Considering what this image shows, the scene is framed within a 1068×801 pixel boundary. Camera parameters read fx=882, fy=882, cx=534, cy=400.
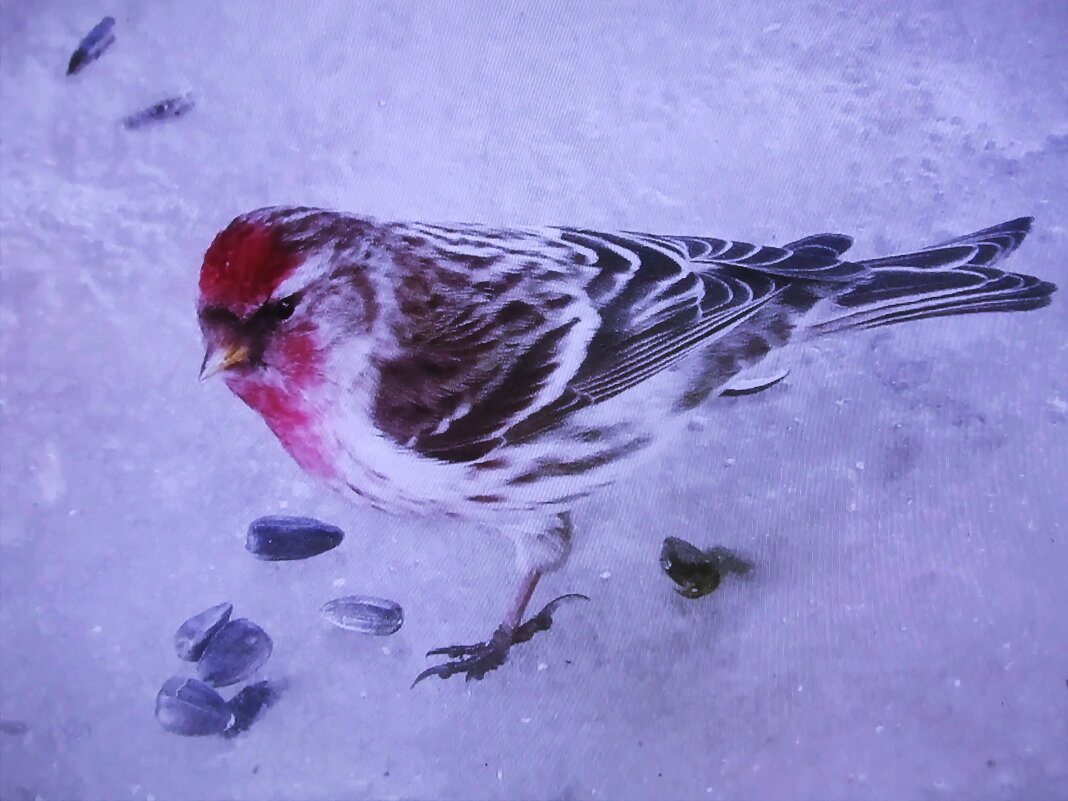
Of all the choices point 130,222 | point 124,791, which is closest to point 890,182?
point 130,222

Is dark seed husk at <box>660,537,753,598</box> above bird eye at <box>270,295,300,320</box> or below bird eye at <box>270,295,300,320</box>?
below

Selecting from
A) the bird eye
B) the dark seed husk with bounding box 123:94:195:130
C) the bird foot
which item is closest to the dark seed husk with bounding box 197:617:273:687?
the bird foot

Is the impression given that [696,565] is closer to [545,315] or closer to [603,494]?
[603,494]

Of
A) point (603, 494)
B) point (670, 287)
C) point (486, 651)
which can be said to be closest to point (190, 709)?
point (486, 651)

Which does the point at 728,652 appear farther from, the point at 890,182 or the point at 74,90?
the point at 74,90

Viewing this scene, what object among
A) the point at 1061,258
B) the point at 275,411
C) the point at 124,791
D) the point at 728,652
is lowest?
the point at 124,791

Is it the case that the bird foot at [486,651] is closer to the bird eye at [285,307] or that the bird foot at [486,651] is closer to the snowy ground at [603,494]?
the snowy ground at [603,494]

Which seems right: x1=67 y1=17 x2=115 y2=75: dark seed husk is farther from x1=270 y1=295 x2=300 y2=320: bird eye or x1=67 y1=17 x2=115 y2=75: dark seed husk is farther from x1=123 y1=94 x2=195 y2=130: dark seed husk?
x1=270 y1=295 x2=300 y2=320: bird eye
